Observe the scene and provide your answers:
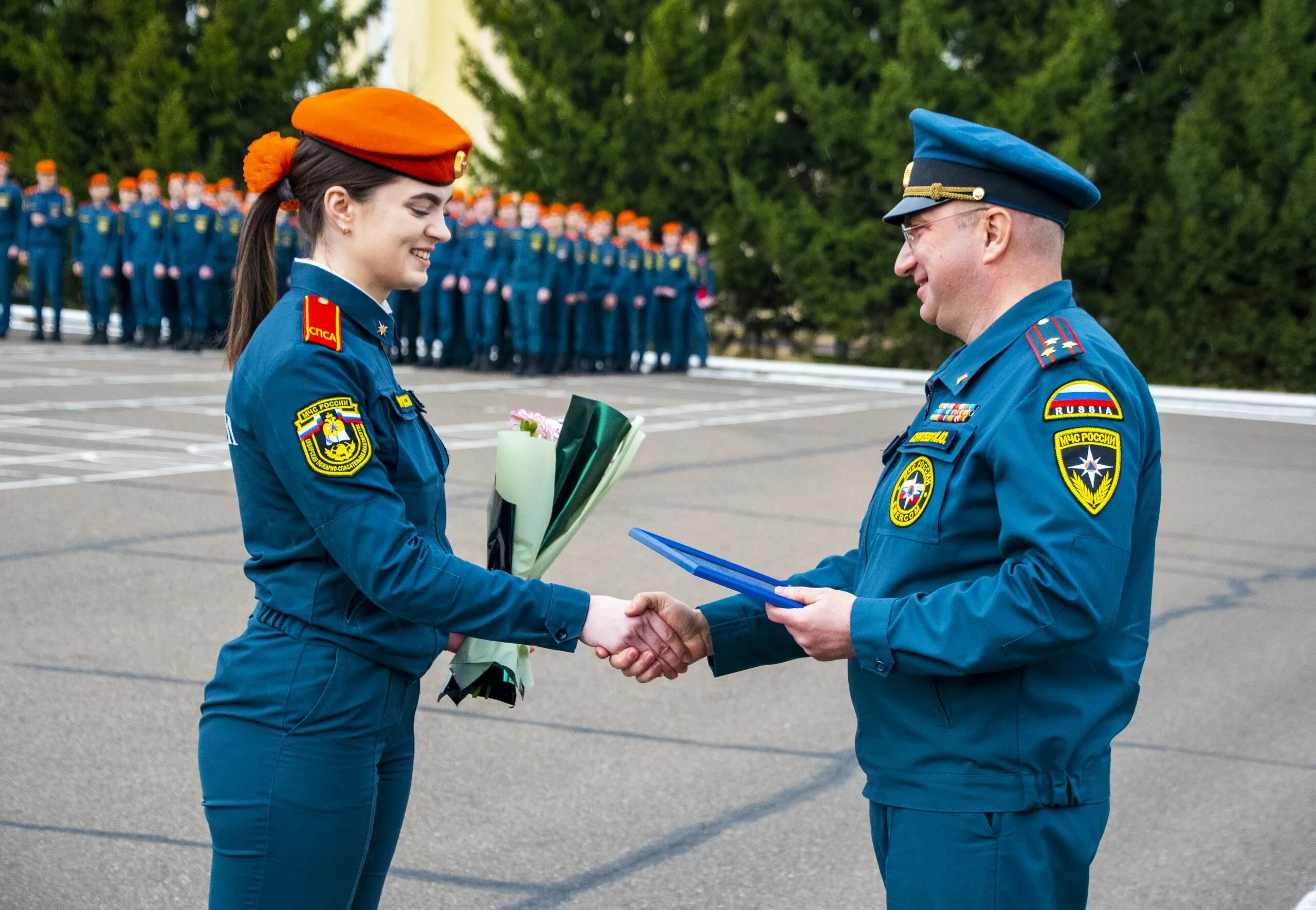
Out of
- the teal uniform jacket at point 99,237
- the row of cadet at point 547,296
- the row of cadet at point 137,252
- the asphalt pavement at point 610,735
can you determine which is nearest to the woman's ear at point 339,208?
the asphalt pavement at point 610,735

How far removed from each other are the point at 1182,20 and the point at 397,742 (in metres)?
28.3

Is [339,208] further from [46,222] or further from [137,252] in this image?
[46,222]

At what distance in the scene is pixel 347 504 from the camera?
2287 mm

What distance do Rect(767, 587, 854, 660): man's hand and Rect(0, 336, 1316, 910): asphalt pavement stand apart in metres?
1.87

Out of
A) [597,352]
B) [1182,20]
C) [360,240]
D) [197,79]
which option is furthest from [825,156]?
[360,240]

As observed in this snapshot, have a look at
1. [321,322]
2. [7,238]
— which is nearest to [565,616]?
[321,322]

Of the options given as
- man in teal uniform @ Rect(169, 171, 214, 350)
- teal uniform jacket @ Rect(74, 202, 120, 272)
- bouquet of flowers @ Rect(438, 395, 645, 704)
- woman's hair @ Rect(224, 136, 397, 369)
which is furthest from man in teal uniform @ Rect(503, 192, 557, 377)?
woman's hair @ Rect(224, 136, 397, 369)

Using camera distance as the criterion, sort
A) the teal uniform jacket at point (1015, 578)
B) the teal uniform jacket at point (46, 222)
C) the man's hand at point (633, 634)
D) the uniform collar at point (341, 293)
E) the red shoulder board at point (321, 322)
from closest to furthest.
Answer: the teal uniform jacket at point (1015, 578) → the red shoulder board at point (321, 322) → the uniform collar at point (341, 293) → the man's hand at point (633, 634) → the teal uniform jacket at point (46, 222)

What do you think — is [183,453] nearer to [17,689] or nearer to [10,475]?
[10,475]

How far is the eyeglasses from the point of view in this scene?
7.88 feet

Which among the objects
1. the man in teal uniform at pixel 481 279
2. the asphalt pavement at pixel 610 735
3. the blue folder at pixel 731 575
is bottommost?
the asphalt pavement at pixel 610 735

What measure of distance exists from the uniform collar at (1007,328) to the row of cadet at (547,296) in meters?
18.3

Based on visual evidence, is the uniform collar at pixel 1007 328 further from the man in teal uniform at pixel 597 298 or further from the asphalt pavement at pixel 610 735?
the man in teal uniform at pixel 597 298

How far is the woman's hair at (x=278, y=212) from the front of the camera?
2.46m
